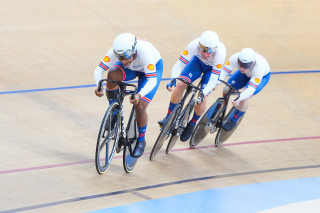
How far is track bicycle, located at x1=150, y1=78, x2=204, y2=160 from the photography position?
209 inches

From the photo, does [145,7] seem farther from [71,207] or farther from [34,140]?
[71,207]

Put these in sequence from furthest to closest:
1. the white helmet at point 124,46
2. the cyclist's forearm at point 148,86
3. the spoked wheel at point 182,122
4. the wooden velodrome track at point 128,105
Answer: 1. the spoked wheel at point 182,122
2. the wooden velodrome track at point 128,105
3. the cyclist's forearm at point 148,86
4. the white helmet at point 124,46

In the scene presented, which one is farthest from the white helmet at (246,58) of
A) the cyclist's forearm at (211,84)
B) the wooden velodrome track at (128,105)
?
the wooden velodrome track at (128,105)

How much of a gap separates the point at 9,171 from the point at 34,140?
0.69 metres

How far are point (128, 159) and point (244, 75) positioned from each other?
1.65 meters

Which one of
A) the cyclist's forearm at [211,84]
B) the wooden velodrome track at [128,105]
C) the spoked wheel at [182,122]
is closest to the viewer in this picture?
the wooden velodrome track at [128,105]

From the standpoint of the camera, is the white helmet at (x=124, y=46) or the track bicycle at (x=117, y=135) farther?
the track bicycle at (x=117, y=135)

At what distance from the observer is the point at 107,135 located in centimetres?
473

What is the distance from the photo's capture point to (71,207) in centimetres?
429

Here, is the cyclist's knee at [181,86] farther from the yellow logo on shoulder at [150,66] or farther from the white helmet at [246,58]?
the yellow logo on shoulder at [150,66]

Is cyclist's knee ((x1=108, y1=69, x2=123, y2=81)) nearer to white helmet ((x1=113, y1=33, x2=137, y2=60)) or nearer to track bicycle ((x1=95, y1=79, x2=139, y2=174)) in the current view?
track bicycle ((x1=95, y1=79, x2=139, y2=174))

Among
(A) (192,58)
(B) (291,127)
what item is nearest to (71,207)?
(A) (192,58)

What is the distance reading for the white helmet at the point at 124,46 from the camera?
438 centimetres

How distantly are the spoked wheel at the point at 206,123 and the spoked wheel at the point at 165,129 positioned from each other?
423mm
